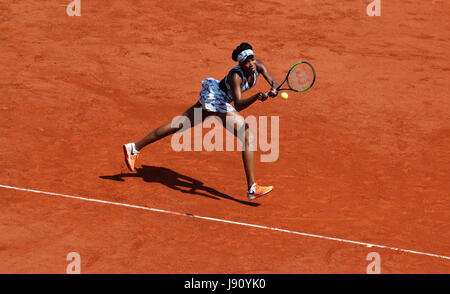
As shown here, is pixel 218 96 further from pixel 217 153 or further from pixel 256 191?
pixel 217 153

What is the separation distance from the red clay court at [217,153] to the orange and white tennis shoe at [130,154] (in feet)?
0.74

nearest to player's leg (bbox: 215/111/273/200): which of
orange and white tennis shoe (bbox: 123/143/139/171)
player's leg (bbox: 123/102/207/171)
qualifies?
player's leg (bbox: 123/102/207/171)

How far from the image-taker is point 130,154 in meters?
8.68

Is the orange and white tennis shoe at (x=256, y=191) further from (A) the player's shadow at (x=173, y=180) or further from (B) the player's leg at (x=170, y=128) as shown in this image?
(B) the player's leg at (x=170, y=128)

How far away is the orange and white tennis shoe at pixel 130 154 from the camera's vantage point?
28.2ft

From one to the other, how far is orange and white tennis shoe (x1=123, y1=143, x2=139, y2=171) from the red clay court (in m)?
0.22

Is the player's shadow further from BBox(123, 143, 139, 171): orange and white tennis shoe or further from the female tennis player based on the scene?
the female tennis player

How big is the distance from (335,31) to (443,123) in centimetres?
423

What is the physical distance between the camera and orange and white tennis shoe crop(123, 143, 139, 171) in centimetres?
861

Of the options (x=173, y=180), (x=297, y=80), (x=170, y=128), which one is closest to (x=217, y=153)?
Result: (x=173, y=180)

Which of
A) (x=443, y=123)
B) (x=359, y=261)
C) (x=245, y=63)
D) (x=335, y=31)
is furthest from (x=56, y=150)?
(x=335, y=31)

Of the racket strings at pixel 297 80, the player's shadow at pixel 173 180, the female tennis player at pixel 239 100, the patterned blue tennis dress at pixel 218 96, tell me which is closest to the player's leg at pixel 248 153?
the female tennis player at pixel 239 100

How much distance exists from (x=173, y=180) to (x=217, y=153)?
44.6 inches
